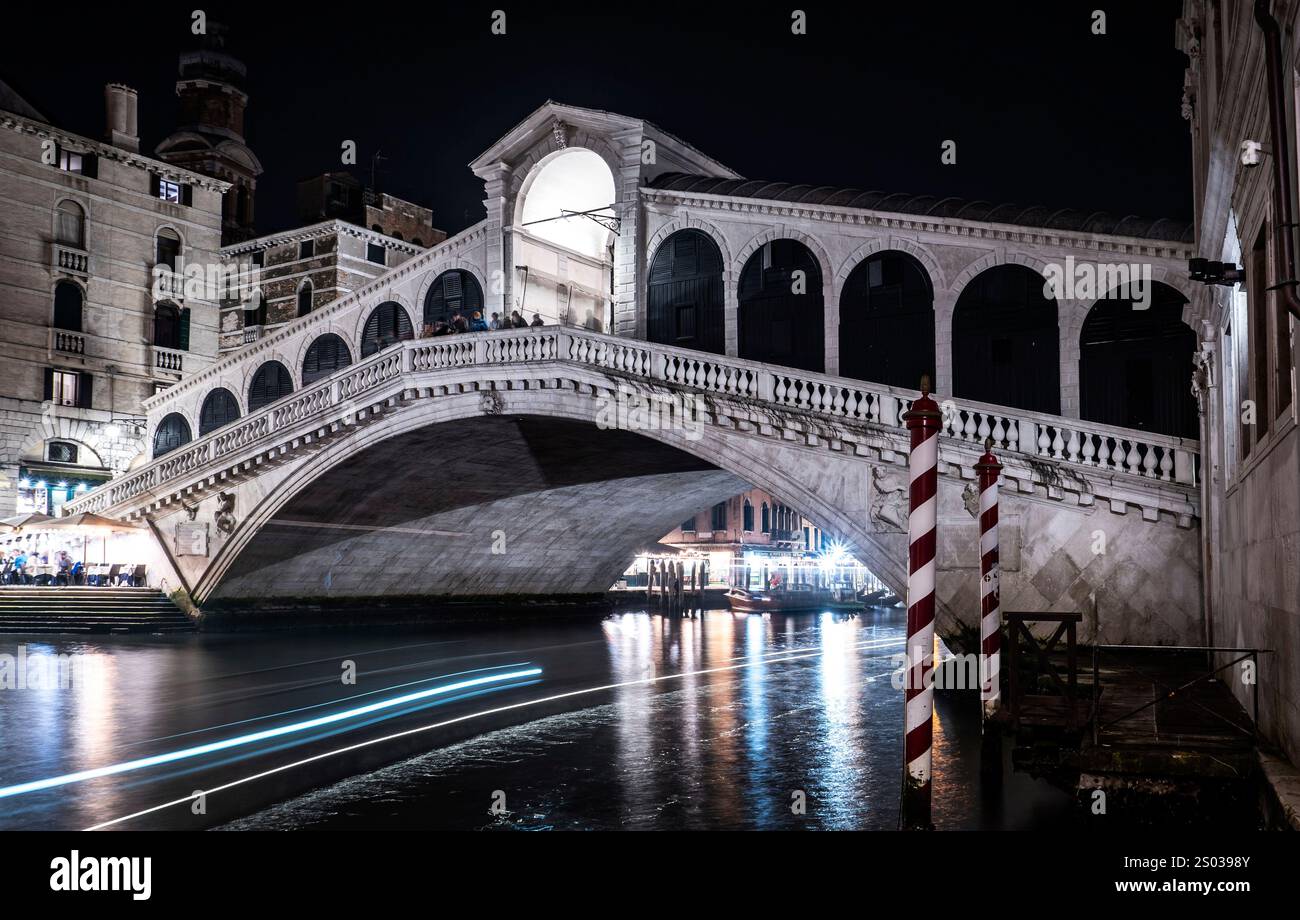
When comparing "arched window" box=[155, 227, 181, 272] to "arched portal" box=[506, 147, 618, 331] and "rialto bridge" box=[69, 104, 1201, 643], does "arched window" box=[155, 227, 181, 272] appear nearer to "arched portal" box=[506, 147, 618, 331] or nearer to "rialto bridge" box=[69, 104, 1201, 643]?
"rialto bridge" box=[69, 104, 1201, 643]

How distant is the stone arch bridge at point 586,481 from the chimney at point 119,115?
304 inches

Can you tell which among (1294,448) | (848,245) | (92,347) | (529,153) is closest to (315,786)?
(1294,448)

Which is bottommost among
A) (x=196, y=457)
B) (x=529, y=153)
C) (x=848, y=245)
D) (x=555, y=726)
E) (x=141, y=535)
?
(x=555, y=726)

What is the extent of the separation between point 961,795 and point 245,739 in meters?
6.45

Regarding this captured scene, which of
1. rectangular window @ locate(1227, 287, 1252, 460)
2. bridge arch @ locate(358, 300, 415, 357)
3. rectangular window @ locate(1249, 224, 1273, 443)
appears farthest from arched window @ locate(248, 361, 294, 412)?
rectangular window @ locate(1249, 224, 1273, 443)

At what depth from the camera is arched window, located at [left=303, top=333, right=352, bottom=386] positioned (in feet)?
94.4

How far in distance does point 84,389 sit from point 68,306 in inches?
92.9

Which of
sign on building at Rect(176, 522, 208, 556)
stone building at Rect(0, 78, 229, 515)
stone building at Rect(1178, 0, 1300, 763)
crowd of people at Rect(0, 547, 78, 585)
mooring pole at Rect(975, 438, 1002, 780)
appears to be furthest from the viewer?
stone building at Rect(0, 78, 229, 515)

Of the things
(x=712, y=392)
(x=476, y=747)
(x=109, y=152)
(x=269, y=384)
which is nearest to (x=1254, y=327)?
(x=476, y=747)

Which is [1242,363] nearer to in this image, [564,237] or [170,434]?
[564,237]

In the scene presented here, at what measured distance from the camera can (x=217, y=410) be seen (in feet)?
105

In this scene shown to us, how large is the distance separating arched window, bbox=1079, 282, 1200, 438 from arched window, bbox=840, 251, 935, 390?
2.63m

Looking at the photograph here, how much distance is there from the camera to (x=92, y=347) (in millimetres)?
32344
